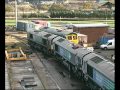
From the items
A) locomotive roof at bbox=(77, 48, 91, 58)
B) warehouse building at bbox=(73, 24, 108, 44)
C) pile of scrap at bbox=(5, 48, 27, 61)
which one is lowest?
pile of scrap at bbox=(5, 48, 27, 61)

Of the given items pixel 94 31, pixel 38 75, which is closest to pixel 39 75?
pixel 38 75

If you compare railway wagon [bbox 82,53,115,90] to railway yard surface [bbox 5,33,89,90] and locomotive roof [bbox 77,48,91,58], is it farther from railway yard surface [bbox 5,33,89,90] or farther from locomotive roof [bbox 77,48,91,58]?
railway yard surface [bbox 5,33,89,90]

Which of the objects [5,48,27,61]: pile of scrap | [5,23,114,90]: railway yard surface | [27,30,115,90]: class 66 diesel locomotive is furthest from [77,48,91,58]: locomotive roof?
[5,48,27,61]: pile of scrap

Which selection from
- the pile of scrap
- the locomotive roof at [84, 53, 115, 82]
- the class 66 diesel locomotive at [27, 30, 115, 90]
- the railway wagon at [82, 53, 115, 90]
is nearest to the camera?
the railway wagon at [82, 53, 115, 90]

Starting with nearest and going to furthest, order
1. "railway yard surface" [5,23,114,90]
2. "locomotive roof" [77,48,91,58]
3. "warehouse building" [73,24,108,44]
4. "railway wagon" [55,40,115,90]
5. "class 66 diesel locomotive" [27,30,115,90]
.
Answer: "railway wagon" [55,40,115,90] < "class 66 diesel locomotive" [27,30,115,90] < "railway yard surface" [5,23,114,90] < "locomotive roof" [77,48,91,58] < "warehouse building" [73,24,108,44]

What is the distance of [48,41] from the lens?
3194cm

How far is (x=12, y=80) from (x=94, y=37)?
2154 centimetres

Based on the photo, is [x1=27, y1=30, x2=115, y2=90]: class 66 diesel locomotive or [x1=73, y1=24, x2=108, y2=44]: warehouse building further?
[x1=73, y1=24, x2=108, y2=44]: warehouse building

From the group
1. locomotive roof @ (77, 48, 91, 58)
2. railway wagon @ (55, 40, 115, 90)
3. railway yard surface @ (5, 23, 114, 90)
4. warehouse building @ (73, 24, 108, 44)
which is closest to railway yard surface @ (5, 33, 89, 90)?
railway yard surface @ (5, 23, 114, 90)

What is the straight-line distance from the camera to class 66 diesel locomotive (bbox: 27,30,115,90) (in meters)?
13.5

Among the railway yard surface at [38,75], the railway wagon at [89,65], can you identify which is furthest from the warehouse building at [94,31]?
the railway wagon at [89,65]

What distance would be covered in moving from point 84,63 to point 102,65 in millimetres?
3472

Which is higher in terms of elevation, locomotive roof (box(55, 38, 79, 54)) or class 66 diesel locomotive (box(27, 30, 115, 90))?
locomotive roof (box(55, 38, 79, 54))
